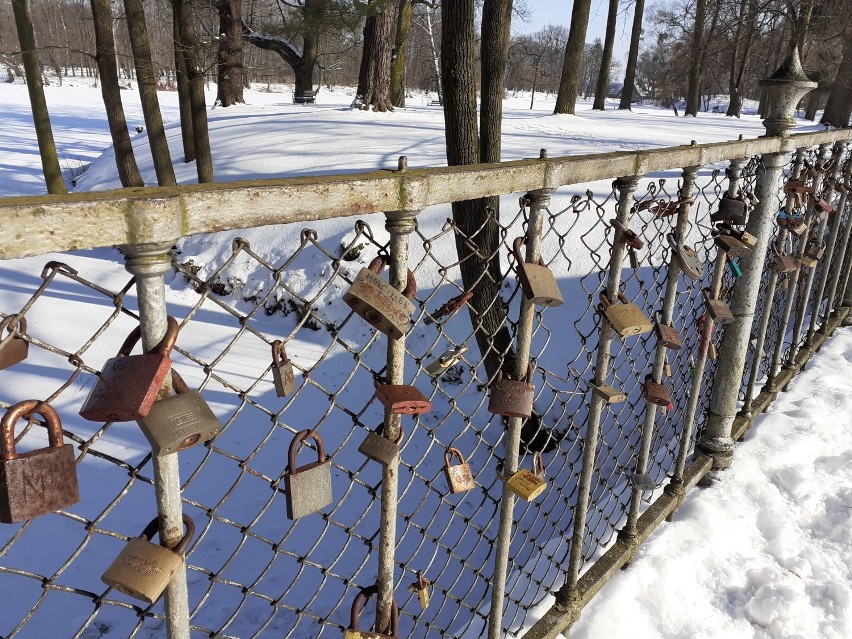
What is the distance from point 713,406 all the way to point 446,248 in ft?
16.9

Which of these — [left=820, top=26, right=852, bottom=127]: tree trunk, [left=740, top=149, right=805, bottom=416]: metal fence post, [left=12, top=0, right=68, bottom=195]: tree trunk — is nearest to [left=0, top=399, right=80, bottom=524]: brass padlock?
[left=740, top=149, right=805, bottom=416]: metal fence post

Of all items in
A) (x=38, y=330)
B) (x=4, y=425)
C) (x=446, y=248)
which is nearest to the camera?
(x=4, y=425)

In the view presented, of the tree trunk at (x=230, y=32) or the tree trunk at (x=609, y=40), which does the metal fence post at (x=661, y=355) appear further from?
the tree trunk at (x=609, y=40)

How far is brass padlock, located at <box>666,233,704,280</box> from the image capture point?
2006 mm

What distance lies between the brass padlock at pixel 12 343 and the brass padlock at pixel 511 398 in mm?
994

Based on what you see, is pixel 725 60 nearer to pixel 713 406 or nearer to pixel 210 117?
pixel 210 117

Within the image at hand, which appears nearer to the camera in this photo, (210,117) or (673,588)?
(673,588)

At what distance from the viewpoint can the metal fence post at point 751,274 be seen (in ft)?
8.77

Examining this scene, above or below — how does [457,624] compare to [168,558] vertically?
below

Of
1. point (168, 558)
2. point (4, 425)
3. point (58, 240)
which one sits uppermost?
point (58, 240)

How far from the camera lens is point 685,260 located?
2016 mm

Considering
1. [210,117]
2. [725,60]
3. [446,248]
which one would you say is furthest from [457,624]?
[725,60]

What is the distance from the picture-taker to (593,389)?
1.96 m

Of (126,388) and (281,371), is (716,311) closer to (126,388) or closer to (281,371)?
(281,371)
